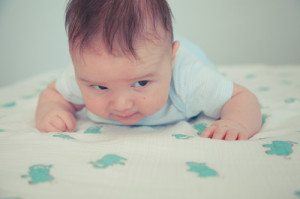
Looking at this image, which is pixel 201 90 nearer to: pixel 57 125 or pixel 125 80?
pixel 125 80

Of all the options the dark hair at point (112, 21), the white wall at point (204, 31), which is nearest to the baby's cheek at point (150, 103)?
the dark hair at point (112, 21)

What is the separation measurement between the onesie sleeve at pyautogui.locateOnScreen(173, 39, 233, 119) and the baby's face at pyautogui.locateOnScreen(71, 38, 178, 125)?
5.1 inches

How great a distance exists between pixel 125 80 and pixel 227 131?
0.26 m

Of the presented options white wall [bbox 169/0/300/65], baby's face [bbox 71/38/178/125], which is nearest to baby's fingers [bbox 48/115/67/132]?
baby's face [bbox 71/38/178/125]

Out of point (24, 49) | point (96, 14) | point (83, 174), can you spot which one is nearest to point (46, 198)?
point (83, 174)

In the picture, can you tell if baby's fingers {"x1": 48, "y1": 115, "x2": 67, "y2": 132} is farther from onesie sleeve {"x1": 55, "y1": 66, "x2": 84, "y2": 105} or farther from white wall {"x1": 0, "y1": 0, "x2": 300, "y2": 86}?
white wall {"x1": 0, "y1": 0, "x2": 300, "y2": 86}

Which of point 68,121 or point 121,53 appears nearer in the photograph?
point 121,53

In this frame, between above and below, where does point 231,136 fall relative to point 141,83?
below

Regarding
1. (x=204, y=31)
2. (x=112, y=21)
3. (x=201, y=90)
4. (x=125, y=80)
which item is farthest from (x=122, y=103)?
(x=204, y=31)

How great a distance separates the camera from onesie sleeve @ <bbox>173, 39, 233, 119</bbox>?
1.00 meters

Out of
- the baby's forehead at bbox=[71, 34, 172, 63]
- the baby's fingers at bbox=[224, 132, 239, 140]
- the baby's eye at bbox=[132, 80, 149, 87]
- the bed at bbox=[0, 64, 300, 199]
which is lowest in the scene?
the baby's fingers at bbox=[224, 132, 239, 140]

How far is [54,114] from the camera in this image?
0.99m

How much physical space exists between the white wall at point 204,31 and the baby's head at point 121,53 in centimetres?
126

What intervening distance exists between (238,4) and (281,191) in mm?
1646
